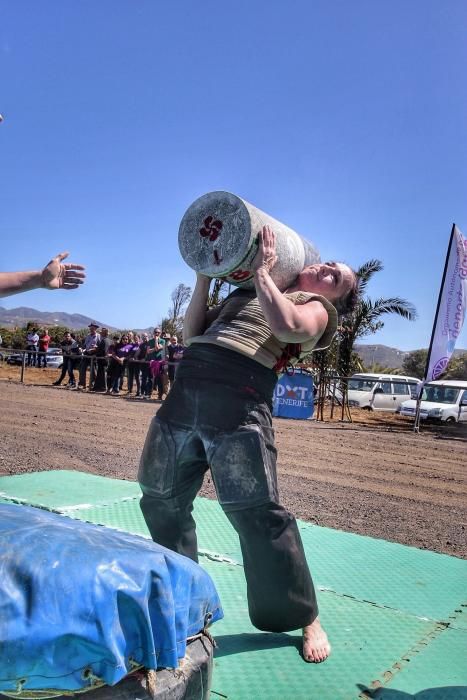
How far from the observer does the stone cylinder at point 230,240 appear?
2422mm

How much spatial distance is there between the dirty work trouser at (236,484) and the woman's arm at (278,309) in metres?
0.31

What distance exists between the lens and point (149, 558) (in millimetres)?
1491

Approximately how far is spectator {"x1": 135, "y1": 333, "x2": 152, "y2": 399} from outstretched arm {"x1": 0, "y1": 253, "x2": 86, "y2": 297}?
557 inches

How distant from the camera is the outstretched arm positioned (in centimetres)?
260

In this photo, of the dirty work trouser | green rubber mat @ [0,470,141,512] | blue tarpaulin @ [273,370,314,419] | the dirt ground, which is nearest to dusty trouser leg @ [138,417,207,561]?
the dirty work trouser

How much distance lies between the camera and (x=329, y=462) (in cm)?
875

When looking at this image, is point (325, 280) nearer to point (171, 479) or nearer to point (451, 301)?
point (171, 479)

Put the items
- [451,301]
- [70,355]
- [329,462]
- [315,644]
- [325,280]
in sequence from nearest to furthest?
1. [315,644]
2. [325,280]
3. [329,462]
4. [451,301]
5. [70,355]

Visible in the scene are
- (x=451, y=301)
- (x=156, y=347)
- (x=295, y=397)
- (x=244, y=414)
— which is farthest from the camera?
(x=156, y=347)

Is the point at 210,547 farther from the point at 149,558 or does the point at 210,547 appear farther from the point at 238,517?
the point at 149,558

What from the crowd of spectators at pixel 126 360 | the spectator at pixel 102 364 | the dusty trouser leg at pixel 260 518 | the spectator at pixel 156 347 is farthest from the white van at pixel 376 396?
the dusty trouser leg at pixel 260 518

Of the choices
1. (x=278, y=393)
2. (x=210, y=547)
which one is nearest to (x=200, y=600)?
(x=210, y=547)

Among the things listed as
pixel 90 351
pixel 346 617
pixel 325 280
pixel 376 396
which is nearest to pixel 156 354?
pixel 90 351

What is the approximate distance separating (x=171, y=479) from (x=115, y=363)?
15844 mm
